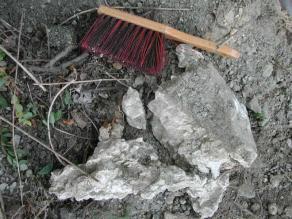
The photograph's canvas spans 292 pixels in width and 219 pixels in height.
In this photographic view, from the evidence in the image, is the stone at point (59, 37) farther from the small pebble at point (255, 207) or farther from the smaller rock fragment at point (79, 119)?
the small pebble at point (255, 207)

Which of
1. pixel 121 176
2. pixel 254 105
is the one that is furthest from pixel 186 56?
pixel 121 176

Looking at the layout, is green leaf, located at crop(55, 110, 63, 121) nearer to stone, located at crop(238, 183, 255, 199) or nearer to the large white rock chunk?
the large white rock chunk

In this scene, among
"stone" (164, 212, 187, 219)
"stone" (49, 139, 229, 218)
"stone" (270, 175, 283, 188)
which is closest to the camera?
"stone" (49, 139, 229, 218)

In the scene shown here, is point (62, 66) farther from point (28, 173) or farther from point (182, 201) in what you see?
point (182, 201)

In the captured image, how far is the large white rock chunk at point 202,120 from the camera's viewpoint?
1595 millimetres

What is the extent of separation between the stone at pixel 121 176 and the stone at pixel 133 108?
7 cm

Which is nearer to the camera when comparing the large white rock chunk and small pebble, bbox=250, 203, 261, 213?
the large white rock chunk

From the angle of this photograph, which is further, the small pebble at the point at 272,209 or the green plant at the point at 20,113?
the small pebble at the point at 272,209

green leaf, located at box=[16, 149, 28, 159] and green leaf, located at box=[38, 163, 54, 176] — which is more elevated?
green leaf, located at box=[16, 149, 28, 159]

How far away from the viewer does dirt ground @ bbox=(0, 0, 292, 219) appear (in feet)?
5.34

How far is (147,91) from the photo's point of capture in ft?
5.47

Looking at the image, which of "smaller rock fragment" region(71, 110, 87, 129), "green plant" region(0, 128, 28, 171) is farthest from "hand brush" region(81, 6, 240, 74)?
"green plant" region(0, 128, 28, 171)

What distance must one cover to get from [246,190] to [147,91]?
0.57 meters

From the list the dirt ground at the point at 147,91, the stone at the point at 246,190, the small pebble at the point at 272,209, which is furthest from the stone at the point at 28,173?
the small pebble at the point at 272,209
